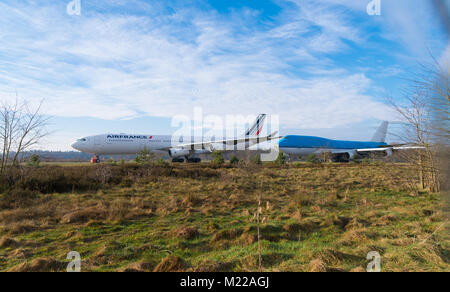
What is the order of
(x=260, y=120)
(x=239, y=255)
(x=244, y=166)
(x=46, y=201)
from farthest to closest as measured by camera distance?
(x=260, y=120) < (x=244, y=166) < (x=46, y=201) < (x=239, y=255)

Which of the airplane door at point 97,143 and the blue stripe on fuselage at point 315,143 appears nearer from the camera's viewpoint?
the airplane door at point 97,143

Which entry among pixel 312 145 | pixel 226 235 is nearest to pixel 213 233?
pixel 226 235

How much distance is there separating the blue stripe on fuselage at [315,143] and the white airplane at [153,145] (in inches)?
171

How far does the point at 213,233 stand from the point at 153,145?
27.3m

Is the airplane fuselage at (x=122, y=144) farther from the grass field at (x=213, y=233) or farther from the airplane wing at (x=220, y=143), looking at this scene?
the grass field at (x=213, y=233)

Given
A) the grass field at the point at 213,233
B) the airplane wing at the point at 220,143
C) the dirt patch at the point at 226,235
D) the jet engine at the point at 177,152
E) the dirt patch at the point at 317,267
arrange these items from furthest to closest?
the jet engine at the point at 177,152
the airplane wing at the point at 220,143
the dirt patch at the point at 226,235
the grass field at the point at 213,233
the dirt patch at the point at 317,267

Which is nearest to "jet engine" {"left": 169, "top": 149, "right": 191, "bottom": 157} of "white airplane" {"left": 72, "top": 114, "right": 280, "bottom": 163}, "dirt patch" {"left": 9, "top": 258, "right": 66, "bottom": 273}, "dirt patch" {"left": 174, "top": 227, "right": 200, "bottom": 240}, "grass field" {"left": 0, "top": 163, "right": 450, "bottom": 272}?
"white airplane" {"left": 72, "top": 114, "right": 280, "bottom": 163}

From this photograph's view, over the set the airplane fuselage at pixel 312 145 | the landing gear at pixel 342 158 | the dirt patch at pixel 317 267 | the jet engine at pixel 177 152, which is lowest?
the dirt patch at pixel 317 267

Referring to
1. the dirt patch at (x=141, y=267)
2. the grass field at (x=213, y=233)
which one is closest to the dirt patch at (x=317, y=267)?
the grass field at (x=213, y=233)

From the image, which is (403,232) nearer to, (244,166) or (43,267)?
(43,267)

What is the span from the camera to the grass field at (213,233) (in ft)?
11.5

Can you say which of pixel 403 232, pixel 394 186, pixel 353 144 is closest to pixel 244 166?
pixel 394 186
